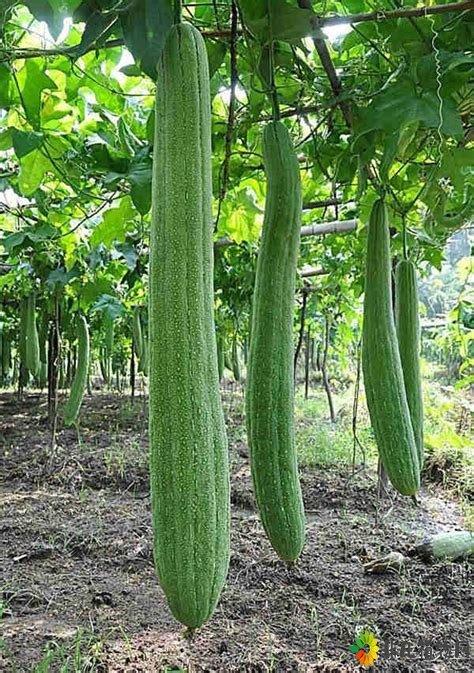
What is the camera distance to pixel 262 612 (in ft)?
12.0

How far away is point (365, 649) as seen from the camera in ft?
10.3

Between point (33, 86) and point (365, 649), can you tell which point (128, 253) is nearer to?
Answer: point (33, 86)

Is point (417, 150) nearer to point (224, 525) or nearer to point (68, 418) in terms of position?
point (224, 525)

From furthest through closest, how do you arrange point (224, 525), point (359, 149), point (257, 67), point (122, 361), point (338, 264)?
point (122, 361) → point (338, 264) → point (359, 149) → point (257, 67) → point (224, 525)

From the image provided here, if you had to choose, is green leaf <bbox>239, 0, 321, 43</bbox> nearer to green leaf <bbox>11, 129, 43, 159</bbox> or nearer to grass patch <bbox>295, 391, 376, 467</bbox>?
green leaf <bbox>11, 129, 43, 159</bbox>

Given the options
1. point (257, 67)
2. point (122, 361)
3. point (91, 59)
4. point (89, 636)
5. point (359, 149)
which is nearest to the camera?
point (257, 67)

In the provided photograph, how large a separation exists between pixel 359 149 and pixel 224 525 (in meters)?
1.40

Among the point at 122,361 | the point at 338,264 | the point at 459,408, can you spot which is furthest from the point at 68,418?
the point at 122,361

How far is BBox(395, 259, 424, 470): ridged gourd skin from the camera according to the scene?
196cm

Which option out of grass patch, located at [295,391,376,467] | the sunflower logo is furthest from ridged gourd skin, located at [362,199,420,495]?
grass patch, located at [295,391,376,467]

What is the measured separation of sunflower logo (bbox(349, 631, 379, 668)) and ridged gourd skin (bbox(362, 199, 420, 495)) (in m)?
1.71

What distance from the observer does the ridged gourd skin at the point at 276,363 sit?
131 centimetres

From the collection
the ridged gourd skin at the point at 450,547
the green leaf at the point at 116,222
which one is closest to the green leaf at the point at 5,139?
the green leaf at the point at 116,222

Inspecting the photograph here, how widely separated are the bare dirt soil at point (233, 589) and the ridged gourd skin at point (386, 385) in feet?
2.51
